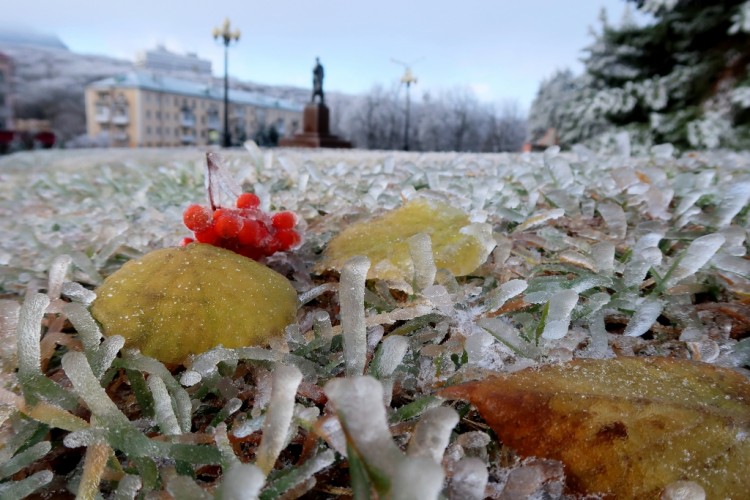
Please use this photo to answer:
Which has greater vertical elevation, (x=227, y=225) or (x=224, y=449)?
(x=227, y=225)

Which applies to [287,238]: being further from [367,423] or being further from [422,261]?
[367,423]

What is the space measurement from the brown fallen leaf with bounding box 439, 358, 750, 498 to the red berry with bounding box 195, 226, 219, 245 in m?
0.43

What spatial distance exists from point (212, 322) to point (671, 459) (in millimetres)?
407

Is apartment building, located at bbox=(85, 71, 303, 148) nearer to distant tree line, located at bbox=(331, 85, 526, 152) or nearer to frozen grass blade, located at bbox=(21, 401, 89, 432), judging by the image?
distant tree line, located at bbox=(331, 85, 526, 152)

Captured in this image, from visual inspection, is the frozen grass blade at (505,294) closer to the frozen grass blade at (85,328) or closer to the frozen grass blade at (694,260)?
the frozen grass blade at (694,260)

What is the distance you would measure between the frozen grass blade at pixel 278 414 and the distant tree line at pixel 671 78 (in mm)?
6996

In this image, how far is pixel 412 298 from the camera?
553 mm

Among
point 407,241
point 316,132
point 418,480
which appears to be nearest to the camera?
point 418,480

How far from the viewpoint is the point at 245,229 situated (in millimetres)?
697

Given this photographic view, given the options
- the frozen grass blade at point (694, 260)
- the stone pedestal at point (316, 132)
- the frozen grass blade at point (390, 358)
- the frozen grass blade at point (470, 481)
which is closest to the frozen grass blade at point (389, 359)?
the frozen grass blade at point (390, 358)

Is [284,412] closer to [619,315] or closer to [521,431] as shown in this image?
[521,431]

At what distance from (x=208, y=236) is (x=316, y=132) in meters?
9.64

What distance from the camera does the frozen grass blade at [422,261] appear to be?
0.53m

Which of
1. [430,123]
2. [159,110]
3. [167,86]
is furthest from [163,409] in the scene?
[159,110]
